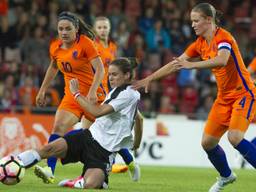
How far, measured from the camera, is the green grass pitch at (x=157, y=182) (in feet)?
28.4

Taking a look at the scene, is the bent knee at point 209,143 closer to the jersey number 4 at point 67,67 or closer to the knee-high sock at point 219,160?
the knee-high sock at point 219,160

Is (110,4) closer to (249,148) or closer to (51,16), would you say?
(51,16)

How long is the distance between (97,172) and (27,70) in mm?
9465

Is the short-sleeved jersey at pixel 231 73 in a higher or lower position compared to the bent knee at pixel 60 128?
higher

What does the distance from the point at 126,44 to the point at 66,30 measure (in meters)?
9.39

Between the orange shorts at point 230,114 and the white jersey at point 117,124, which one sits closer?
the white jersey at point 117,124

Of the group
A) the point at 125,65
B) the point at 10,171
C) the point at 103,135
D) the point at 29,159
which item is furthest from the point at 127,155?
the point at 10,171

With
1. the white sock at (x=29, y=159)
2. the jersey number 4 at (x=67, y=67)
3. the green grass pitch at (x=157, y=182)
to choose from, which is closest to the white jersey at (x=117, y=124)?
the green grass pitch at (x=157, y=182)

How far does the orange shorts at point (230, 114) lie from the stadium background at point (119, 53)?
24.1 feet

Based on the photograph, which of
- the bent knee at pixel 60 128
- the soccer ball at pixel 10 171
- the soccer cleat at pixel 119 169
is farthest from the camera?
the soccer cleat at pixel 119 169

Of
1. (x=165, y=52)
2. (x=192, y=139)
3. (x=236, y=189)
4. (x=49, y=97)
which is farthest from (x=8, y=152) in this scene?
(x=236, y=189)

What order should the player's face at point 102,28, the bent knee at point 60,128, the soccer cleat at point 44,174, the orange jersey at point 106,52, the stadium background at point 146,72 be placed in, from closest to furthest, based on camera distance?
the soccer cleat at point 44,174 < the bent knee at point 60,128 < the orange jersey at point 106,52 < the player's face at point 102,28 < the stadium background at point 146,72

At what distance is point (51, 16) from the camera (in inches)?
749

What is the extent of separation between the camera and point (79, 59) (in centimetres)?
991
